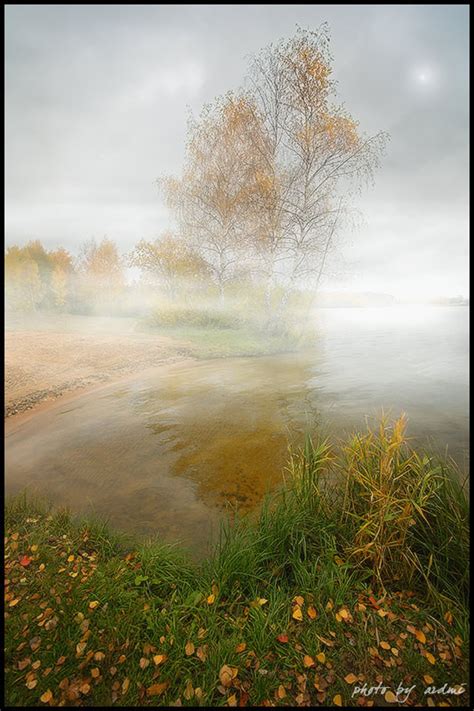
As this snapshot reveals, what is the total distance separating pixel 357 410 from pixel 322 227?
10.5m

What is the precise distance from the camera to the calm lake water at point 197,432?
4.50m

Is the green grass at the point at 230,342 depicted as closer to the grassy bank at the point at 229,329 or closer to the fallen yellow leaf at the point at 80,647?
the grassy bank at the point at 229,329

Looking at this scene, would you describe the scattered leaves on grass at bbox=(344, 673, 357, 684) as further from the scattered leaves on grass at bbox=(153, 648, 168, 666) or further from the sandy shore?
the sandy shore

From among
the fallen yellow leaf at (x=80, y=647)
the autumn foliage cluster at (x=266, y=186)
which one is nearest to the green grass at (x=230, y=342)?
the autumn foliage cluster at (x=266, y=186)

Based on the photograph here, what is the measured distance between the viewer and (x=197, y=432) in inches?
264

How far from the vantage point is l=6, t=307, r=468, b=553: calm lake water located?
14.8 feet

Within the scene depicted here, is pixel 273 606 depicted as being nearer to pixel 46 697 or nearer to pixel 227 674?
pixel 227 674

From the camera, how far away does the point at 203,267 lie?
20453 millimetres

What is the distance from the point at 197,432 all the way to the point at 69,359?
8.32 meters

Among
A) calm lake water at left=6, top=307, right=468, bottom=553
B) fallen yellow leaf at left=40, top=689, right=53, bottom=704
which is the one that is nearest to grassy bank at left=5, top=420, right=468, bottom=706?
fallen yellow leaf at left=40, top=689, right=53, bottom=704

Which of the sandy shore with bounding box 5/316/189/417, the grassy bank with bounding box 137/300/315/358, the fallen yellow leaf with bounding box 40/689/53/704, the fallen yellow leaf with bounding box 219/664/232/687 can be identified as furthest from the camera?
the grassy bank with bounding box 137/300/315/358

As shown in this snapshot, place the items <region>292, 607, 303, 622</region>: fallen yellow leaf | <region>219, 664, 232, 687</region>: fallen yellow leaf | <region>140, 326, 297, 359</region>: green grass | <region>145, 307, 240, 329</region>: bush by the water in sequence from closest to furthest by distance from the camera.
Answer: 1. <region>219, 664, 232, 687</region>: fallen yellow leaf
2. <region>292, 607, 303, 622</region>: fallen yellow leaf
3. <region>140, 326, 297, 359</region>: green grass
4. <region>145, 307, 240, 329</region>: bush by the water

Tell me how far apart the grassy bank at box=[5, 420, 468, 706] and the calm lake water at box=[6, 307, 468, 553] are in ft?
2.50

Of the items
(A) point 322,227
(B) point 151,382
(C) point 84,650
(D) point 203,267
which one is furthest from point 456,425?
(D) point 203,267
